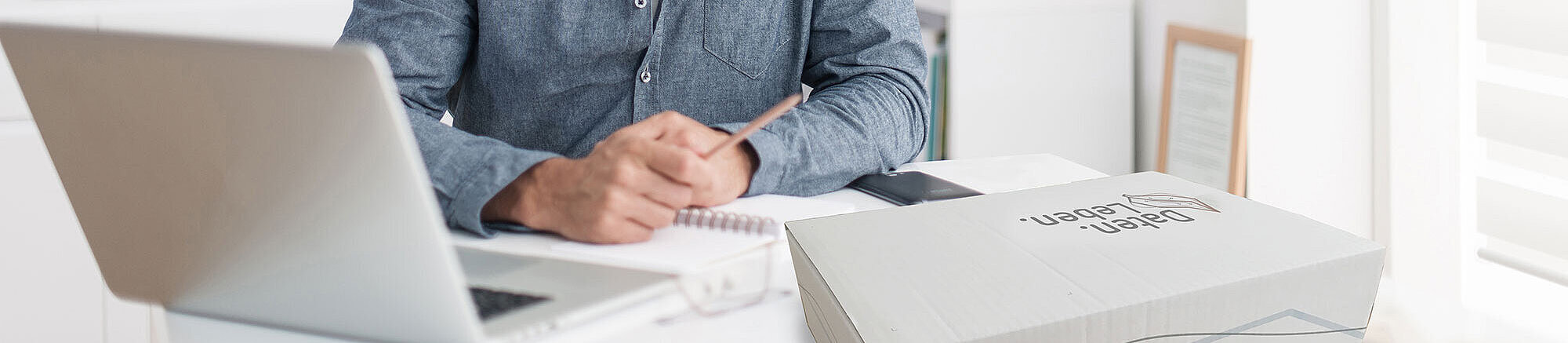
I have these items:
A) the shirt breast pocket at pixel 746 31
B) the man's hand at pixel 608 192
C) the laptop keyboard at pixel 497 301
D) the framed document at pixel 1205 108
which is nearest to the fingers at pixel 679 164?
the man's hand at pixel 608 192

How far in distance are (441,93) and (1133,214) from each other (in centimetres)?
73

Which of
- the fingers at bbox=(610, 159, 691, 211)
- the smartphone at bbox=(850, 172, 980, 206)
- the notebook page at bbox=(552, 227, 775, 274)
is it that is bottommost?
the smartphone at bbox=(850, 172, 980, 206)

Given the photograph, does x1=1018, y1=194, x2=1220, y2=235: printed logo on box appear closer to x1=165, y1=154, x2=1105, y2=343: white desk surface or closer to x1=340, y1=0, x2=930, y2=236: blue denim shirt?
x1=165, y1=154, x2=1105, y2=343: white desk surface

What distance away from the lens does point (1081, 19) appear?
229 cm

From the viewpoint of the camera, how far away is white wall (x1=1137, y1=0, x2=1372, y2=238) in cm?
193

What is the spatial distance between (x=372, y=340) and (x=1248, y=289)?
48cm

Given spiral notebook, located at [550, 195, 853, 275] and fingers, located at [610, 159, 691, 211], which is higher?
fingers, located at [610, 159, 691, 211]

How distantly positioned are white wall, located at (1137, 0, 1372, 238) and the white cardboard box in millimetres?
1372

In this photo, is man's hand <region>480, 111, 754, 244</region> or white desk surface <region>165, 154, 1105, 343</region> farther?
man's hand <region>480, 111, 754, 244</region>

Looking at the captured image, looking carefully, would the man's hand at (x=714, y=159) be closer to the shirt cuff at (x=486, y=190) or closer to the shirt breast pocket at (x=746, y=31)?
the shirt cuff at (x=486, y=190)

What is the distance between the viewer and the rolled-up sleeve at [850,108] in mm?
916

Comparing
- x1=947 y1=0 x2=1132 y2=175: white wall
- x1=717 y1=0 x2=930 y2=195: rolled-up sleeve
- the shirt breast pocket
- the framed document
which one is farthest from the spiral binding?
x1=947 y1=0 x2=1132 y2=175: white wall

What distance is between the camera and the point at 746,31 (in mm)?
1146

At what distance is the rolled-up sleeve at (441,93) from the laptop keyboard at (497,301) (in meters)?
0.21
